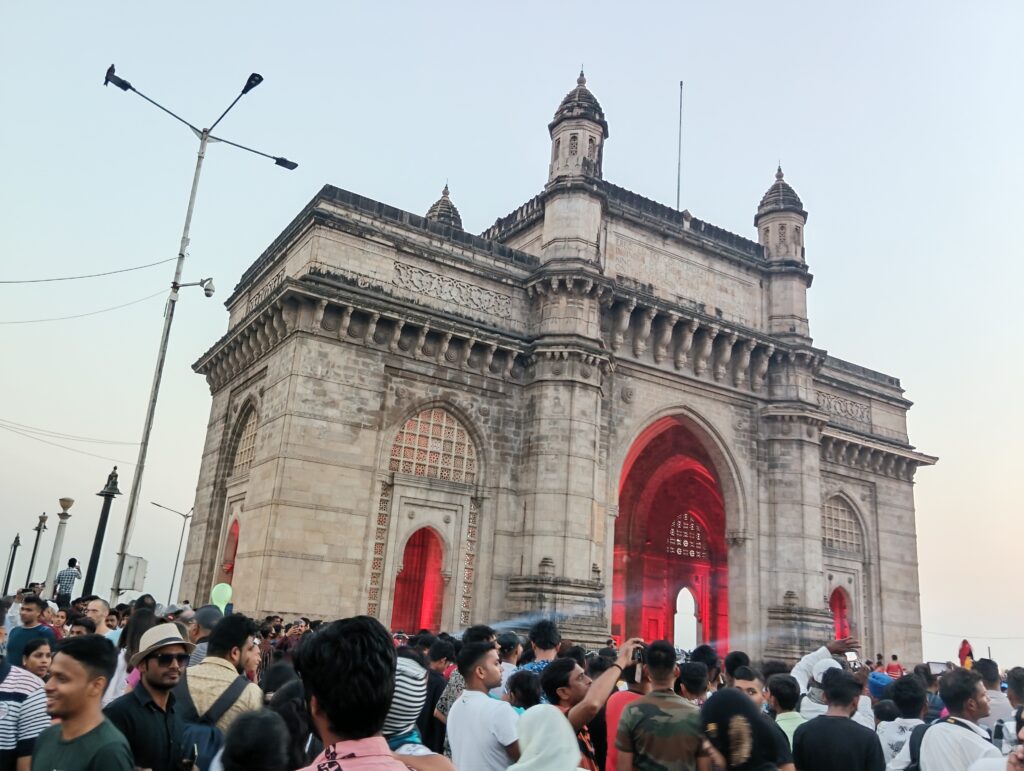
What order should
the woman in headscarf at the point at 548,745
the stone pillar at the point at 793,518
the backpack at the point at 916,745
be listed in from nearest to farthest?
the woman in headscarf at the point at 548,745
the backpack at the point at 916,745
the stone pillar at the point at 793,518

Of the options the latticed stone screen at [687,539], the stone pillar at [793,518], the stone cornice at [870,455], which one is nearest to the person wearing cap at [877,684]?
the stone pillar at [793,518]

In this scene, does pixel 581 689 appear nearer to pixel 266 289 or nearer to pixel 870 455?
pixel 266 289

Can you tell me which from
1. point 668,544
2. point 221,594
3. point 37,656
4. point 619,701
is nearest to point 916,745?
point 619,701

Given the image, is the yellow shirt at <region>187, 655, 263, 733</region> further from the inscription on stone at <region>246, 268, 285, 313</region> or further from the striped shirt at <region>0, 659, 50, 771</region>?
the inscription on stone at <region>246, 268, 285, 313</region>

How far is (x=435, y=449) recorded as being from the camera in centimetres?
1930

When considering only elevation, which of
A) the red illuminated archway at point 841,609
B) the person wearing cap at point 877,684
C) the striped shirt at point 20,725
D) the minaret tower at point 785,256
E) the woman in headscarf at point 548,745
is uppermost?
the minaret tower at point 785,256

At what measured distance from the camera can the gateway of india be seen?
17.7m

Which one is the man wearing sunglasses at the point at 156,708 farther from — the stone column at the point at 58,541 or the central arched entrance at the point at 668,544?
the central arched entrance at the point at 668,544

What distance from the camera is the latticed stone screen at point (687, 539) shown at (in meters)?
31.8

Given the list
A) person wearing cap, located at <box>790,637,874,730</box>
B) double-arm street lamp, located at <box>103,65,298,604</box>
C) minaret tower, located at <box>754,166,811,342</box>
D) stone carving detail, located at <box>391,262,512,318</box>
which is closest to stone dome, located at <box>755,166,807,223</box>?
minaret tower, located at <box>754,166,811,342</box>

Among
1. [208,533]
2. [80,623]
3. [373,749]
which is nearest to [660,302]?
[208,533]

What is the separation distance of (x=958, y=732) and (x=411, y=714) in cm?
376

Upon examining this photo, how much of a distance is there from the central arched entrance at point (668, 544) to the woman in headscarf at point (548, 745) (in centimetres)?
2369

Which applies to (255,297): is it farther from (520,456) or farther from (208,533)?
(520,456)
